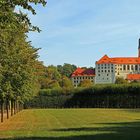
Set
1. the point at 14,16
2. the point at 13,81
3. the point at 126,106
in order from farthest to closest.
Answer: the point at 126,106, the point at 13,81, the point at 14,16

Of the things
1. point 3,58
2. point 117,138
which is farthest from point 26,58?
point 117,138

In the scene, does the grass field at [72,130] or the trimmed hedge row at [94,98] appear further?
the trimmed hedge row at [94,98]

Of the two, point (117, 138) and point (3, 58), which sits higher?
point (3, 58)

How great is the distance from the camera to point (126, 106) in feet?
388

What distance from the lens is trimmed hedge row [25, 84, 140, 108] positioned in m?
119

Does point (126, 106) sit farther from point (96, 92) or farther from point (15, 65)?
point (15, 65)

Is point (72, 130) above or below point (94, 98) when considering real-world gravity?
below

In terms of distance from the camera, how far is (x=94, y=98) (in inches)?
4838

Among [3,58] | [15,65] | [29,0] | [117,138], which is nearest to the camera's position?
[29,0]

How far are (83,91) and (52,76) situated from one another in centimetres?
7433

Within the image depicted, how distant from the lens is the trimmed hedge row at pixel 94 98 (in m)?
119

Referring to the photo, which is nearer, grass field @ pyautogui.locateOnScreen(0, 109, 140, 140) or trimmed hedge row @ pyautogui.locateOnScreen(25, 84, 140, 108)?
grass field @ pyautogui.locateOnScreen(0, 109, 140, 140)

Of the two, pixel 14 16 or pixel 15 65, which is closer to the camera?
pixel 14 16

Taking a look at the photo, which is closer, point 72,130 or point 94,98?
point 72,130
